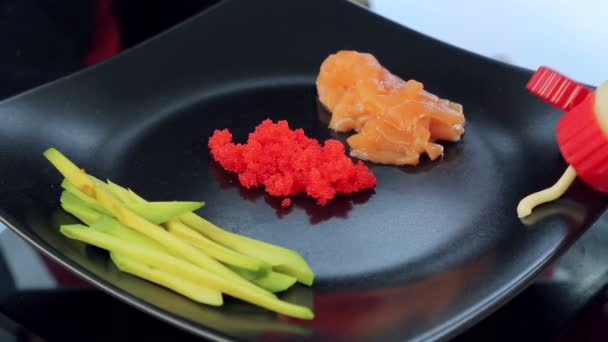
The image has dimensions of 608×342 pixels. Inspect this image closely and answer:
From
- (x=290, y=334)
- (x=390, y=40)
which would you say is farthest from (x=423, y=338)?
(x=390, y=40)

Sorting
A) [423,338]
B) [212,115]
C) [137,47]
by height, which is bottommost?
[423,338]

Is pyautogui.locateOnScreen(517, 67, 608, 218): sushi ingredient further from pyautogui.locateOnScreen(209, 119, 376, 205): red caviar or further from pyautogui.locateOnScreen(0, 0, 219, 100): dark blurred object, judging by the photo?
pyautogui.locateOnScreen(0, 0, 219, 100): dark blurred object

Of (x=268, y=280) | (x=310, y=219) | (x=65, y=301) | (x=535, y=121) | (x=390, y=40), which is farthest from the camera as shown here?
(x=390, y=40)

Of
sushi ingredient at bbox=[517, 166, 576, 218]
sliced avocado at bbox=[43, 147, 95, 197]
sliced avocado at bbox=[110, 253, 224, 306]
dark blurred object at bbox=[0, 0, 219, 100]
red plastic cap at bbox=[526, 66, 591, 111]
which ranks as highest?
dark blurred object at bbox=[0, 0, 219, 100]

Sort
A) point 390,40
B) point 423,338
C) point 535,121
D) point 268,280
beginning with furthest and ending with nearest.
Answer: point 390,40
point 535,121
point 268,280
point 423,338

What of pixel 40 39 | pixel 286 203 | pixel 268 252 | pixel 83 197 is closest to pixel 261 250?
pixel 268 252

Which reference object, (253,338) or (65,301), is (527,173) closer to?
(253,338)

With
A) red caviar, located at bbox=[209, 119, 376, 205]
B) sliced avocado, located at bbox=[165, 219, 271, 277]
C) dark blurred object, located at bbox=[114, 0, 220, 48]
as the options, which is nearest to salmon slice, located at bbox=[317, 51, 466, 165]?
red caviar, located at bbox=[209, 119, 376, 205]
